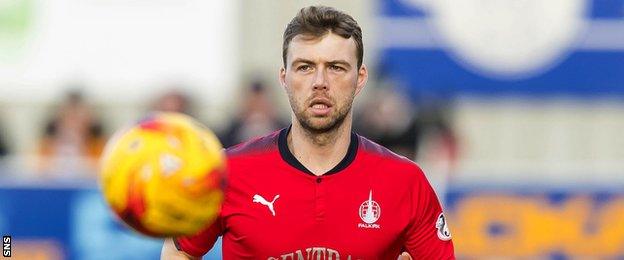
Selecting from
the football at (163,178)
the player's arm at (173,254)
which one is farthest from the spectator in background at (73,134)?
the football at (163,178)

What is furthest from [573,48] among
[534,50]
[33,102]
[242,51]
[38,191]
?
[38,191]

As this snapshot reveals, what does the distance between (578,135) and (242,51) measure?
424cm

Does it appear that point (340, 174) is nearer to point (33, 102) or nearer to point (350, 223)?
point (350, 223)

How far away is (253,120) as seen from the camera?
48.1ft

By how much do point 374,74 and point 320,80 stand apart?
9.74 meters

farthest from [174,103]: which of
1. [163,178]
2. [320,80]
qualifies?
[163,178]

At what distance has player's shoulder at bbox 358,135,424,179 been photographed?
7480 mm

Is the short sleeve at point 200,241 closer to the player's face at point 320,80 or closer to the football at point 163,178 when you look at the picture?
the player's face at point 320,80

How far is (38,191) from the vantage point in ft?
41.9

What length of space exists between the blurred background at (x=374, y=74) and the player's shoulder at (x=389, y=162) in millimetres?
6806

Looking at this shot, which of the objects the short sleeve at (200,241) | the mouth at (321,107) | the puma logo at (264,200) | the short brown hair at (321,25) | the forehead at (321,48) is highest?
the short brown hair at (321,25)

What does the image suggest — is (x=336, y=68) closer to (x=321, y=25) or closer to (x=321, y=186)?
(x=321, y=25)

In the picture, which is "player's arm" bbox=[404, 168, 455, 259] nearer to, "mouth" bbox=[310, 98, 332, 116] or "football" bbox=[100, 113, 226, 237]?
"mouth" bbox=[310, 98, 332, 116]

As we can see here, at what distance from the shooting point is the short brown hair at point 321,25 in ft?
24.0
